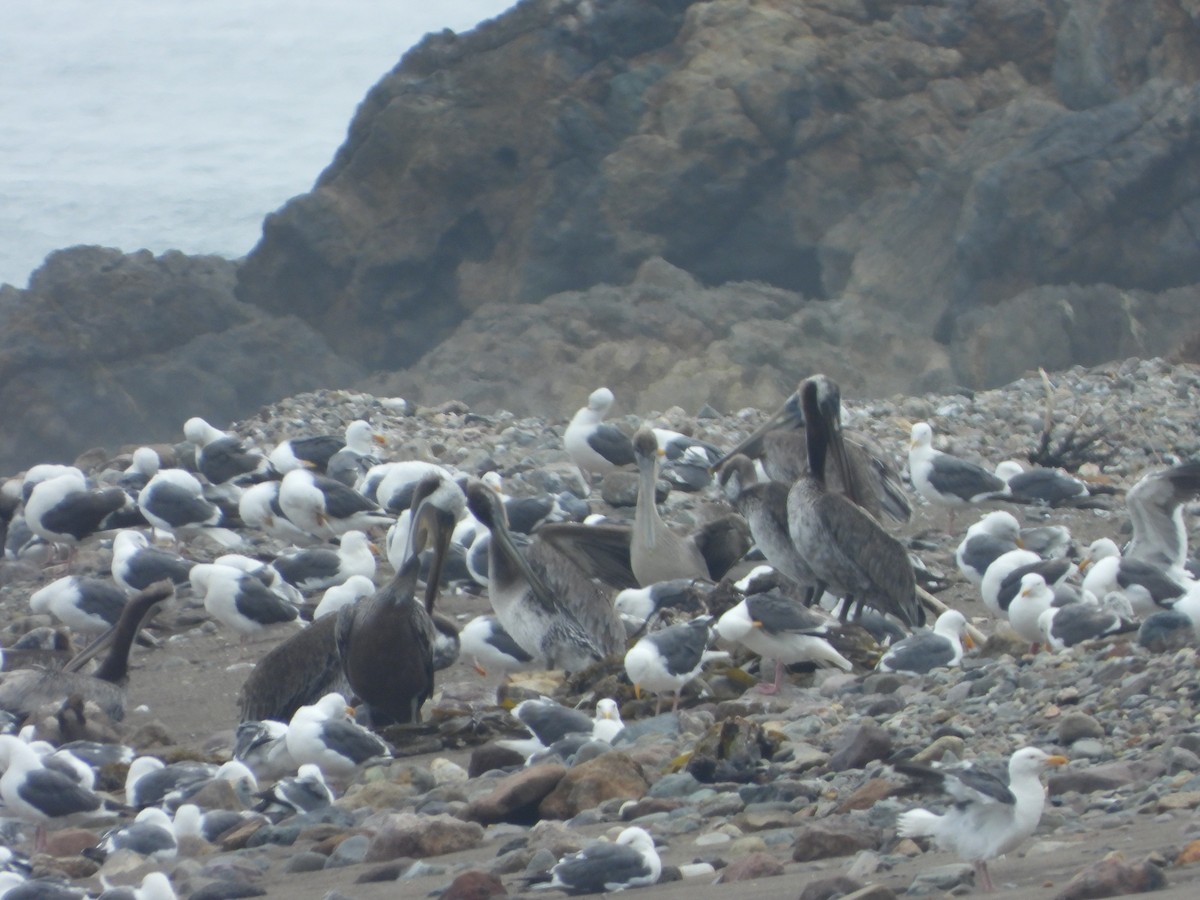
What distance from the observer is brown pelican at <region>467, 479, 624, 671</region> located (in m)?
9.78

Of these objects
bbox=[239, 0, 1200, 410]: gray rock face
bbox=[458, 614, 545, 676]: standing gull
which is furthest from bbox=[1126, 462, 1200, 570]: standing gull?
bbox=[239, 0, 1200, 410]: gray rock face

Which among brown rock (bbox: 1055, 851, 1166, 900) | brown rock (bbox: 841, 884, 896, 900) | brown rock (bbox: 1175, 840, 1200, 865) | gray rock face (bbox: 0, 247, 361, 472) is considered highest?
brown rock (bbox: 1055, 851, 1166, 900)

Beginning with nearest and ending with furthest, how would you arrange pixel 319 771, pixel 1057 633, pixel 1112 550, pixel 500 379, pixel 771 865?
pixel 771 865, pixel 319 771, pixel 1057 633, pixel 1112 550, pixel 500 379

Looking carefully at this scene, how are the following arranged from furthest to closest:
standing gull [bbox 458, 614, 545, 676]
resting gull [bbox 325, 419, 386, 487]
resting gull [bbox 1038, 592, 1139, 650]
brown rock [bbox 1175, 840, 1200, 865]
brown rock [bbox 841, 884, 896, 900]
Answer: resting gull [bbox 325, 419, 386, 487] < standing gull [bbox 458, 614, 545, 676] < resting gull [bbox 1038, 592, 1139, 650] < brown rock [bbox 1175, 840, 1200, 865] < brown rock [bbox 841, 884, 896, 900]

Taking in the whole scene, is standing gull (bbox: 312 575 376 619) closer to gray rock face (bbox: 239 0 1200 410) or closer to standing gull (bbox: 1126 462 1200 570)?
standing gull (bbox: 1126 462 1200 570)

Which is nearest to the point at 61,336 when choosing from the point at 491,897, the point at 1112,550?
the point at 1112,550

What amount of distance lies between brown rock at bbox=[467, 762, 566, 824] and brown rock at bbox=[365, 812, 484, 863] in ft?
1.06

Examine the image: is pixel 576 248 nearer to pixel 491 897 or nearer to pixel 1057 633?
pixel 1057 633

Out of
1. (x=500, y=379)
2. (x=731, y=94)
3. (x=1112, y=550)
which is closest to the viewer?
(x=1112, y=550)

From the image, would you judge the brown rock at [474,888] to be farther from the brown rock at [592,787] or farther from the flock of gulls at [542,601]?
the brown rock at [592,787]

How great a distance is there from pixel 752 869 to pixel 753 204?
27.4 metres

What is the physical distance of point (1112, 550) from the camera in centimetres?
1109

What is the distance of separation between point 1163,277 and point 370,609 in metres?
23.2

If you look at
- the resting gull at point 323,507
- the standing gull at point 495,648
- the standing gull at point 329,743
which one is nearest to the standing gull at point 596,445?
the resting gull at point 323,507
